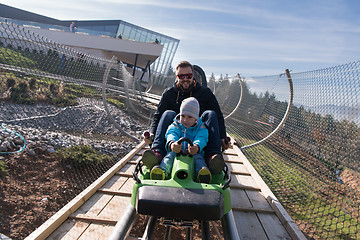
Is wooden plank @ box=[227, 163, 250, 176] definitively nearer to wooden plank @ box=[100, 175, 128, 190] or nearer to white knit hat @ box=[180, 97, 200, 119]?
wooden plank @ box=[100, 175, 128, 190]

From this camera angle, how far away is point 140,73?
88.6 ft

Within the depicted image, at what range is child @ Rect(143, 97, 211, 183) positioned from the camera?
1.82m

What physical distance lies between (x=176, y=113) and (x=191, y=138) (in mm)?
803

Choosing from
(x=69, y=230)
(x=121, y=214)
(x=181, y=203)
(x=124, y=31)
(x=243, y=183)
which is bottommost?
(x=69, y=230)

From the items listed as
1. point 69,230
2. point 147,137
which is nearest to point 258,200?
point 147,137

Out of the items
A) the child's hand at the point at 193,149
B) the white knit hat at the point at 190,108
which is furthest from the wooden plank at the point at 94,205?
the white knit hat at the point at 190,108

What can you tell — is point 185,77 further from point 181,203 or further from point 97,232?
point 97,232

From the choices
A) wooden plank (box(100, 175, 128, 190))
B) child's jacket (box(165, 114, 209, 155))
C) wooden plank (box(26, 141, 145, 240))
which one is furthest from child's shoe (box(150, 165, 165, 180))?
wooden plank (box(100, 175, 128, 190))

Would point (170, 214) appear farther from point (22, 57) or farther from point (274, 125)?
point (22, 57)

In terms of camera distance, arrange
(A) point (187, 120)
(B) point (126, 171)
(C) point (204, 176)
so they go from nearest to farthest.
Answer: (C) point (204, 176) → (A) point (187, 120) → (B) point (126, 171)

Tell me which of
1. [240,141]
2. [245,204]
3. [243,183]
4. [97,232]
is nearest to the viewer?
[97,232]

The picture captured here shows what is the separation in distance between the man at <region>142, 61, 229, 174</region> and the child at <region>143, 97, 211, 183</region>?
9 centimetres

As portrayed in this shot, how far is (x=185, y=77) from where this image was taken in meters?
2.95

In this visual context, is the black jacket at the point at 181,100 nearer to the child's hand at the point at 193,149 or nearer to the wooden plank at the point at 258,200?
the wooden plank at the point at 258,200
